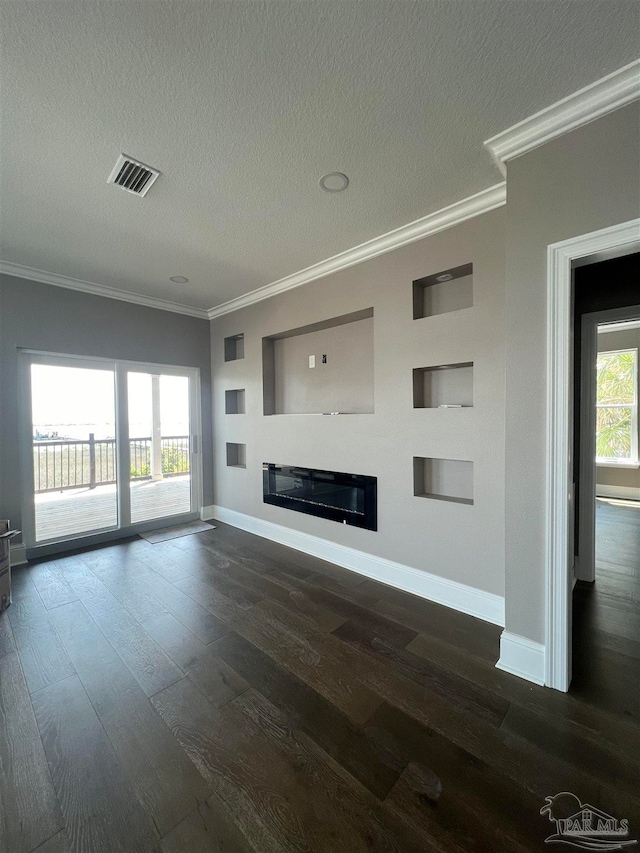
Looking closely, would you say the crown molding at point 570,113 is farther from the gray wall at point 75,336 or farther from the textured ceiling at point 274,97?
the gray wall at point 75,336

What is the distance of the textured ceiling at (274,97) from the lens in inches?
50.3

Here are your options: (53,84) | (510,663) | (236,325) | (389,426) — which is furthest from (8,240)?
(510,663)

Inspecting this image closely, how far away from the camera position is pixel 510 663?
6.22 ft

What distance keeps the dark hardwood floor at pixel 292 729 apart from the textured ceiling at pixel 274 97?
2.91 metres

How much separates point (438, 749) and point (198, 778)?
3.25 ft

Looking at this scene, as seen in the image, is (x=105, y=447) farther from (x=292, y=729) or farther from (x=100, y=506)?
(x=292, y=729)

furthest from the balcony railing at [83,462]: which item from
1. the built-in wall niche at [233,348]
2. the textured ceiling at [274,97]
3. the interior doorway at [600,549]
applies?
the interior doorway at [600,549]

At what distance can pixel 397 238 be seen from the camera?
2773 mm

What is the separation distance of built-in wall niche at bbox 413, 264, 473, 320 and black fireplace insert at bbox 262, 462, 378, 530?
5.02 ft

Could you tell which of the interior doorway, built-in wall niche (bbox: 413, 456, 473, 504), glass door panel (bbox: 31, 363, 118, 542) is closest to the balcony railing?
glass door panel (bbox: 31, 363, 118, 542)

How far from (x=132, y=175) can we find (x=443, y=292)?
2.32 m

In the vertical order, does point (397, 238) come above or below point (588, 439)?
above

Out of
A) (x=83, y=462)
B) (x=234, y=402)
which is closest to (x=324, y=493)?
(x=234, y=402)

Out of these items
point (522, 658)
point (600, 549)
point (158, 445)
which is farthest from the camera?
point (158, 445)
